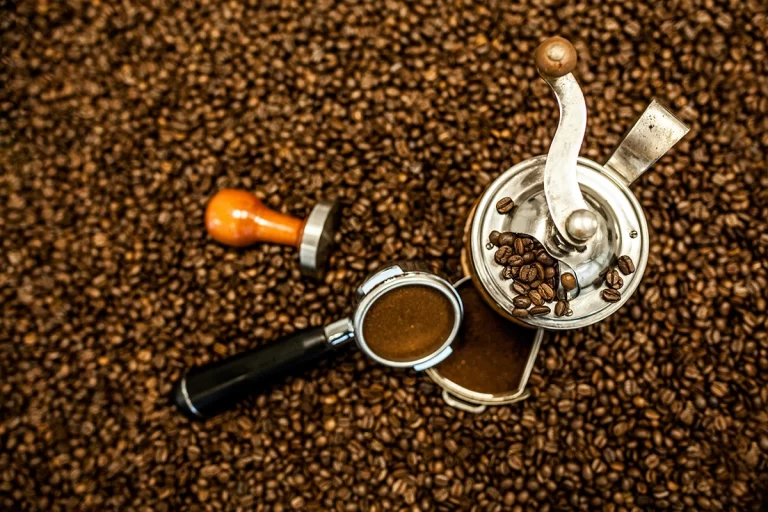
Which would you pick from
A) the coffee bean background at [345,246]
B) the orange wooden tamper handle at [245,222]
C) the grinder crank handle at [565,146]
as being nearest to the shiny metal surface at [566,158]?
the grinder crank handle at [565,146]

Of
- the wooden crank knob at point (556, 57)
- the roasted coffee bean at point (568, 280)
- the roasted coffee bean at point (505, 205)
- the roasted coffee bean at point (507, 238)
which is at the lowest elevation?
the roasted coffee bean at point (507, 238)

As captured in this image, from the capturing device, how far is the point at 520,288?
4.43ft

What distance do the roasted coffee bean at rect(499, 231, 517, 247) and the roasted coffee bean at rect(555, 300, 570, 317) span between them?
0.56 feet

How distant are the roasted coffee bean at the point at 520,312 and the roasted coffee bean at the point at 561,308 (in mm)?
69

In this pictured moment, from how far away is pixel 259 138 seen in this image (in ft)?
5.99

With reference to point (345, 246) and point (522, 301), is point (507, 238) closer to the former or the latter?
point (522, 301)

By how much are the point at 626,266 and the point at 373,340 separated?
0.61m

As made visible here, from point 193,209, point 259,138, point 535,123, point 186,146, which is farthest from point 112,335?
point 535,123

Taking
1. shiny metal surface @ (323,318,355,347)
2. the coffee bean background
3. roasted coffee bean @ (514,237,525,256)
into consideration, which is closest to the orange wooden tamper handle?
the coffee bean background

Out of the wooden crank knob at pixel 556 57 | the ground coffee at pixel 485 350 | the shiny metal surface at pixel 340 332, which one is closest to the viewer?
the wooden crank knob at pixel 556 57

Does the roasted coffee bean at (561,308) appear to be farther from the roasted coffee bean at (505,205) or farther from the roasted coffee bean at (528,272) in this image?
the roasted coffee bean at (505,205)

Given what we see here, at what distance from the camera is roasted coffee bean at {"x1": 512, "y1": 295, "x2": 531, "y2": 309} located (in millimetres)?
1332

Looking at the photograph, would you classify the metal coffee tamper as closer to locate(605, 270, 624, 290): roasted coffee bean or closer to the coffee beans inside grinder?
the coffee beans inside grinder

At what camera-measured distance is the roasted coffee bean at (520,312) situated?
134cm
